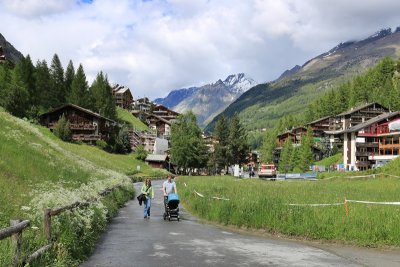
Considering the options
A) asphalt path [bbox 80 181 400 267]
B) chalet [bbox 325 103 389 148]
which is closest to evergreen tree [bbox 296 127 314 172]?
chalet [bbox 325 103 389 148]

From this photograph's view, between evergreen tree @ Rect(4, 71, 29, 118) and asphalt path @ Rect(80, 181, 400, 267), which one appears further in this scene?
evergreen tree @ Rect(4, 71, 29, 118)

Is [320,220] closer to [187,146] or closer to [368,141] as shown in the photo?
[368,141]

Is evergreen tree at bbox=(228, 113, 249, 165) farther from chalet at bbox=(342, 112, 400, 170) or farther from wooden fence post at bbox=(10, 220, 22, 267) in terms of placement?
wooden fence post at bbox=(10, 220, 22, 267)

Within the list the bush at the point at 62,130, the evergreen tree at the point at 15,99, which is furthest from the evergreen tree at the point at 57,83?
the bush at the point at 62,130

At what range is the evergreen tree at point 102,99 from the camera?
389 feet

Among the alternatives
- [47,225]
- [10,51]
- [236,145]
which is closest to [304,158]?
[236,145]

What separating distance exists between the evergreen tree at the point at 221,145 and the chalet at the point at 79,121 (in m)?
30.9

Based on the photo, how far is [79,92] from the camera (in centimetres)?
11125

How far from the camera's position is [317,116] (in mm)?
177250

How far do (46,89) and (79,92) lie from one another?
8522mm

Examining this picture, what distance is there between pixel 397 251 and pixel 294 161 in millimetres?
100428

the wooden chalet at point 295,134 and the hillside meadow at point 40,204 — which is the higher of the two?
the wooden chalet at point 295,134

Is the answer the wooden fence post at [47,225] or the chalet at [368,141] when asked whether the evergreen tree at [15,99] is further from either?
the wooden fence post at [47,225]

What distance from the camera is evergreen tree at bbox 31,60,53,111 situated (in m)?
102
